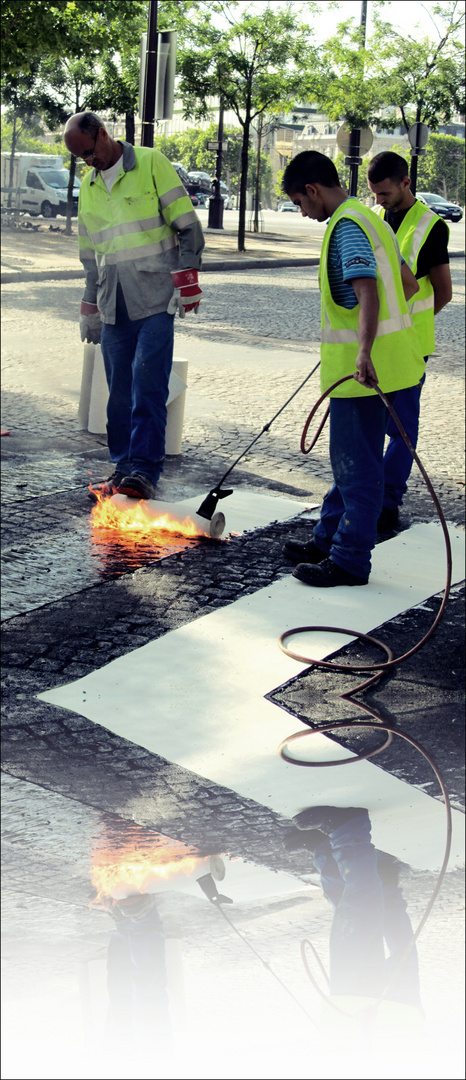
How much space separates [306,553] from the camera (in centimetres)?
530

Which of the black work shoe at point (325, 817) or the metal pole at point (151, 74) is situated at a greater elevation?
the metal pole at point (151, 74)

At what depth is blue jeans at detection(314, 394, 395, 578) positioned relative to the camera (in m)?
4.71

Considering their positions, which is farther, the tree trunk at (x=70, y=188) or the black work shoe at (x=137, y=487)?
the tree trunk at (x=70, y=188)

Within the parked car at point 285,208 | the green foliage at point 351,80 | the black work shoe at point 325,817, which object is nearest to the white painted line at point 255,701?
the black work shoe at point 325,817

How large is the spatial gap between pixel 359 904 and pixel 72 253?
79.3 ft

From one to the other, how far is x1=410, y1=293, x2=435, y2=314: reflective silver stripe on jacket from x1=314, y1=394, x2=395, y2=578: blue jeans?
34.1 inches

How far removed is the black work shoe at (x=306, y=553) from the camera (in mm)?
5301

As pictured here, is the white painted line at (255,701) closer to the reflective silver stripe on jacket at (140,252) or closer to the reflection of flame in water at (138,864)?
the reflection of flame in water at (138,864)

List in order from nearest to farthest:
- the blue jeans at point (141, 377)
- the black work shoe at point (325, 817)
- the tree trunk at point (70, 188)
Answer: the black work shoe at point (325, 817) < the blue jeans at point (141, 377) < the tree trunk at point (70, 188)

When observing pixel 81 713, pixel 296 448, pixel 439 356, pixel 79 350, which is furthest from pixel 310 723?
pixel 439 356

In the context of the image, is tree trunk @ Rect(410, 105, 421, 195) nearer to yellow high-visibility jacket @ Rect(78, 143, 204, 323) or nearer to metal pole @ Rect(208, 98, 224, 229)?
metal pole @ Rect(208, 98, 224, 229)

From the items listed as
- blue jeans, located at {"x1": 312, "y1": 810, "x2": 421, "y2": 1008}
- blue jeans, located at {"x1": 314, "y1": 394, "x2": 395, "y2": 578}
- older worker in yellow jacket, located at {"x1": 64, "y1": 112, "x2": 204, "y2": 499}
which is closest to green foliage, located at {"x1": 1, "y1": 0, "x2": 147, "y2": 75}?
older worker in yellow jacket, located at {"x1": 64, "y1": 112, "x2": 204, "y2": 499}

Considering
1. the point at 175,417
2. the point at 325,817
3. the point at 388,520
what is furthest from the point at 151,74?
the point at 325,817

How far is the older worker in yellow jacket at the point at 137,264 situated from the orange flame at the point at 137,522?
0.13 m
